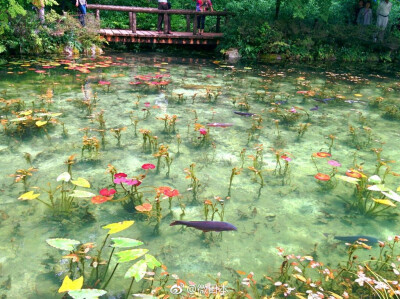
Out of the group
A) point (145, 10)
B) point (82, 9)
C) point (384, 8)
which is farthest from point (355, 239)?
point (384, 8)

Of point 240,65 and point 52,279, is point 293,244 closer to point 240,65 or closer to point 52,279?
point 52,279

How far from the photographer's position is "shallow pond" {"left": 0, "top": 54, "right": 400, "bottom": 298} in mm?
2758

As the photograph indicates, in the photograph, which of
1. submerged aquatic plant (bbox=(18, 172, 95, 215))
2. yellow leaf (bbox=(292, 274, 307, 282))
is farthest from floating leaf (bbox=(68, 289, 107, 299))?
yellow leaf (bbox=(292, 274, 307, 282))

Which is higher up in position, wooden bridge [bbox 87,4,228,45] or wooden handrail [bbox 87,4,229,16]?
wooden handrail [bbox 87,4,229,16]

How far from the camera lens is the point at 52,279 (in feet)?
7.89

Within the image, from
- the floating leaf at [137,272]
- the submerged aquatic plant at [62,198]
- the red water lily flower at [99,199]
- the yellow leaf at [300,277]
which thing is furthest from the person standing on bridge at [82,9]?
the yellow leaf at [300,277]

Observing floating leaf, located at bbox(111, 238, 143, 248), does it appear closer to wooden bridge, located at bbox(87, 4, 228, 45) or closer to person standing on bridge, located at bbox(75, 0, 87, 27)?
person standing on bridge, located at bbox(75, 0, 87, 27)

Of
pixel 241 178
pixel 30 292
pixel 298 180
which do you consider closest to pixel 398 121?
pixel 298 180

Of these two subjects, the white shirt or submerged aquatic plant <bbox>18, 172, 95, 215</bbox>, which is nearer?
submerged aquatic plant <bbox>18, 172, 95, 215</bbox>

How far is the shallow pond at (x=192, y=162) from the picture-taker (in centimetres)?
276

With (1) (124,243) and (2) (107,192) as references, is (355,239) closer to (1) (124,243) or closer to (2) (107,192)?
(1) (124,243)

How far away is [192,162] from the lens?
429cm

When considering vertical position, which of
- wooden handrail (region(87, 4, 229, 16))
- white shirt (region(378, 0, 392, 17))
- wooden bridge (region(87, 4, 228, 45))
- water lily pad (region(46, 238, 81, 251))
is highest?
white shirt (region(378, 0, 392, 17))

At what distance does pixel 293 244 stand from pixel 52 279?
6.64ft
